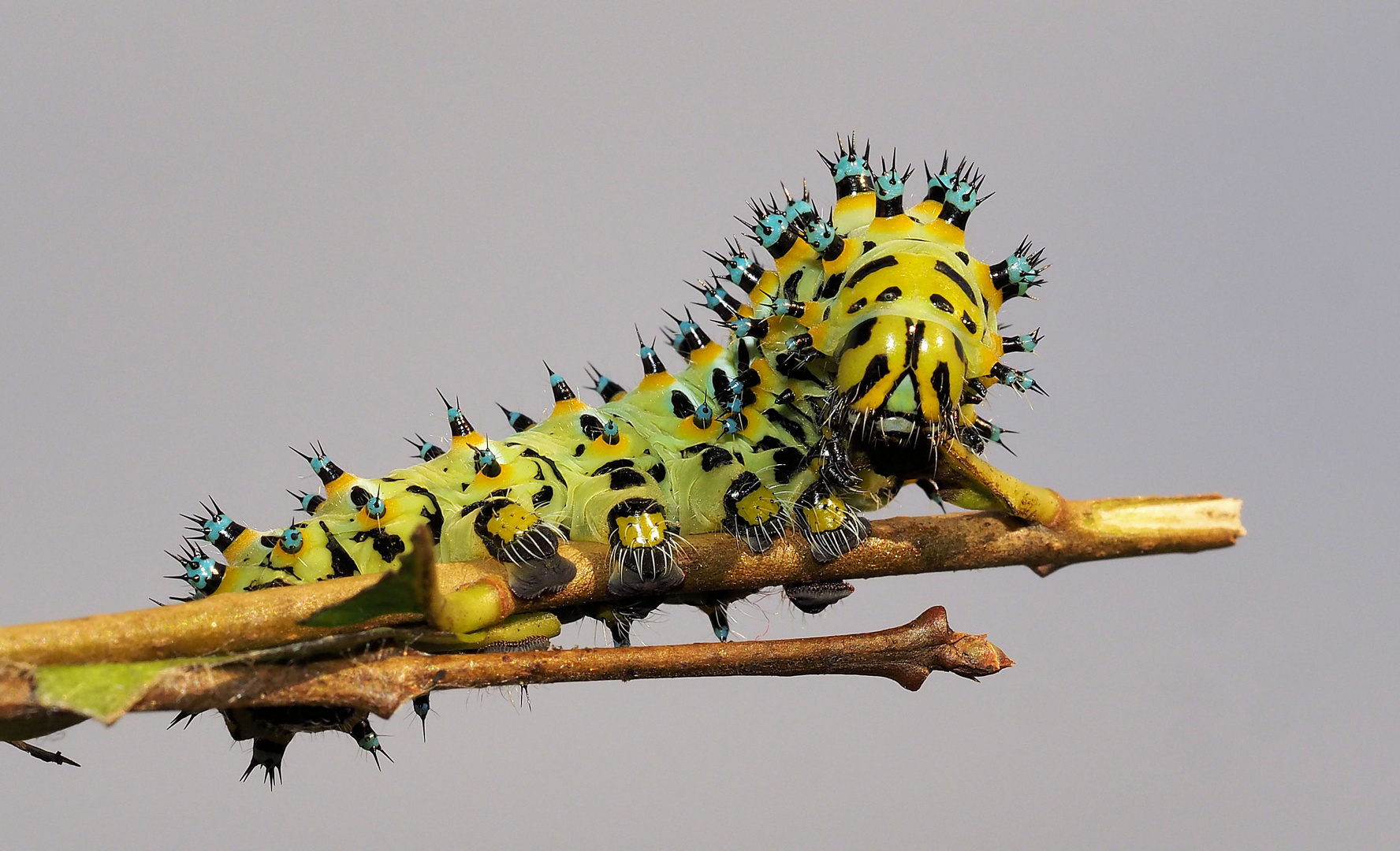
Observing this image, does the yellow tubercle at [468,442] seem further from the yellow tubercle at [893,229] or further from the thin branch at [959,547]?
the yellow tubercle at [893,229]

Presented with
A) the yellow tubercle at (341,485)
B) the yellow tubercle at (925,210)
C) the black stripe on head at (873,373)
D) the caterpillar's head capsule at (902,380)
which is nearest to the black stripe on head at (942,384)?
the caterpillar's head capsule at (902,380)

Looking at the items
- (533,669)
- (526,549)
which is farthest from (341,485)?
(533,669)

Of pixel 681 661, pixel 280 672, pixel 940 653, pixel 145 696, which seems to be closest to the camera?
pixel 145 696

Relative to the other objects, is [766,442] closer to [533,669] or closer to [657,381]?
[657,381]

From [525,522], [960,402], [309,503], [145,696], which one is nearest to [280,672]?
[145,696]

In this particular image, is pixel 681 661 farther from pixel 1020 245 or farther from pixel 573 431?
pixel 1020 245

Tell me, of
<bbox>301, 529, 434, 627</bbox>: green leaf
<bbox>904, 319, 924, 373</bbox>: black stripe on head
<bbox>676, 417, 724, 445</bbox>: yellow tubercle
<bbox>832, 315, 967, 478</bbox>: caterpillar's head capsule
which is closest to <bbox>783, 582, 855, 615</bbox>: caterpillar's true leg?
<bbox>676, 417, 724, 445</bbox>: yellow tubercle
